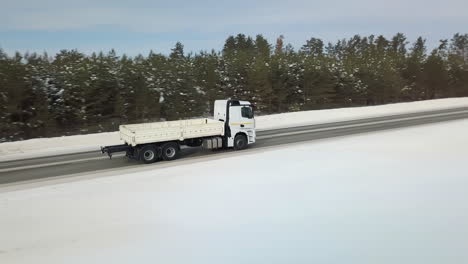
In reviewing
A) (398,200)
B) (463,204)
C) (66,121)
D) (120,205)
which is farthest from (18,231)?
(66,121)

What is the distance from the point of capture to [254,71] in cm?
3162

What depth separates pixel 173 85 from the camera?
89.1ft

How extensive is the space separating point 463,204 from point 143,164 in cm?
1138

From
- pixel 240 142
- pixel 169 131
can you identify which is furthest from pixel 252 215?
pixel 240 142

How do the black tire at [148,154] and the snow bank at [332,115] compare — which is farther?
the snow bank at [332,115]

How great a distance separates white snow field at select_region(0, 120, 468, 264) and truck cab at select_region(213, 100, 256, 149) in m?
3.49

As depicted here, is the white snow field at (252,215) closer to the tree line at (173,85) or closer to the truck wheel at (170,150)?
the truck wheel at (170,150)

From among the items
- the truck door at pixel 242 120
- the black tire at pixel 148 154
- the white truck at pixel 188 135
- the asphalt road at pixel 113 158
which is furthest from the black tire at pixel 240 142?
the black tire at pixel 148 154

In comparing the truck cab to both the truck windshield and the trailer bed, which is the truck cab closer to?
the truck windshield

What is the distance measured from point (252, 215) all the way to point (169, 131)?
7.86m

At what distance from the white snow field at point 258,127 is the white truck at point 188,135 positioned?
5301mm

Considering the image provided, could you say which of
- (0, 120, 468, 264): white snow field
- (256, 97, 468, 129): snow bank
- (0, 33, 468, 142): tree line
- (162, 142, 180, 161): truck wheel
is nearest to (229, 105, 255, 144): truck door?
(162, 142, 180, 161): truck wheel

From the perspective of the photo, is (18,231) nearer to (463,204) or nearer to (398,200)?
(398,200)

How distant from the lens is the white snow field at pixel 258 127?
18516mm
